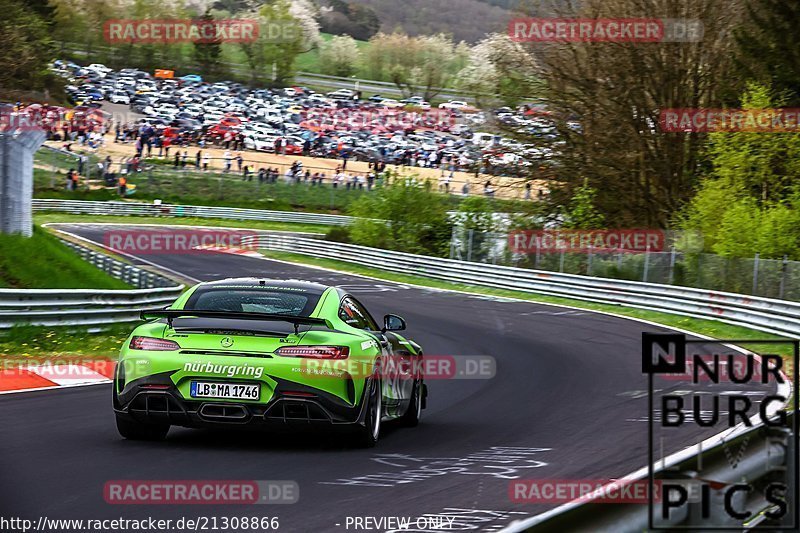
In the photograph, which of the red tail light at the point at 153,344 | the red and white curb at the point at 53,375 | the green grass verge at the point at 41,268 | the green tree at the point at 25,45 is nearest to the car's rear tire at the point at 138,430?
the red tail light at the point at 153,344

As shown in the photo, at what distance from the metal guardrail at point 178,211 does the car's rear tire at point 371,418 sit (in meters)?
48.4

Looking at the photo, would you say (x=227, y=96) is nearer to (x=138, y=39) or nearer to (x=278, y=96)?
(x=278, y=96)

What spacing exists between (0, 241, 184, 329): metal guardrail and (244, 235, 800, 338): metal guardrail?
39.8 ft

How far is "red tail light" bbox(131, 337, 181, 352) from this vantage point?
28.2 ft

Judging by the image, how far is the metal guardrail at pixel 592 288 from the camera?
24.8 metres

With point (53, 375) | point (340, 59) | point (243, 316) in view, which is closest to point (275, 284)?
point (243, 316)

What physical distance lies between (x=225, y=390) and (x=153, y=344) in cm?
66

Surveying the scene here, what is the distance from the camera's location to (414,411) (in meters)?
10.8

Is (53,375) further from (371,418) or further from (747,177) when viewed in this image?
(747,177)

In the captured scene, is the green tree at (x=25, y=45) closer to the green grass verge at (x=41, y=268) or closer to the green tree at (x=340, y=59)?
the green grass verge at (x=41, y=268)

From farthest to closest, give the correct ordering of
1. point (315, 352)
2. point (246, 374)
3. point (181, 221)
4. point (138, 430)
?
point (181, 221) → point (138, 430) → point (315, 352) → point (246, 374)

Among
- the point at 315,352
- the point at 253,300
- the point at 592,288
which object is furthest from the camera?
the point at 592,288

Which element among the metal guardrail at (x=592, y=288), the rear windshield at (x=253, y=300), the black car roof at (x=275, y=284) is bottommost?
the metal guardrail at (x=592, y=288)

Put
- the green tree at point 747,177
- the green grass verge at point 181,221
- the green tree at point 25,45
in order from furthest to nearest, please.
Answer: the green tree at point 25,45, the green grass verge at point 181,221, the green tree at point 747,177
